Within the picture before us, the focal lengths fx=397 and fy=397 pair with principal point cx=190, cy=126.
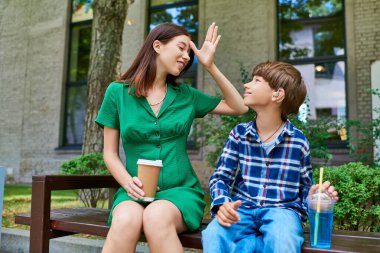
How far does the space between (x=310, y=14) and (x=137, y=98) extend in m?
7.88

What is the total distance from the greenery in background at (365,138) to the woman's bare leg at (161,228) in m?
6.05

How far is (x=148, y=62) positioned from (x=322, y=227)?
4.46 feet

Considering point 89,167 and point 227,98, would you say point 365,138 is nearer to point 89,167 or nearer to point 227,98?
point 89,167

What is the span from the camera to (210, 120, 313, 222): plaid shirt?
197cm

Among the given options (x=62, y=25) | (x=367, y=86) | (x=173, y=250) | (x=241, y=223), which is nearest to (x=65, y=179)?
(x=173, y=250)

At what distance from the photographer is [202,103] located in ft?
8.15

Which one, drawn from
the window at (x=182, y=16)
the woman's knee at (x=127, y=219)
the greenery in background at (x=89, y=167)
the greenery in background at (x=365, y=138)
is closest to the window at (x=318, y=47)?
the greenery in background at (x=365, y=138)

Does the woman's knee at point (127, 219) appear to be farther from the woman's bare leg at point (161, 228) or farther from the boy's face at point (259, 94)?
the boy's face at point (259, 94)

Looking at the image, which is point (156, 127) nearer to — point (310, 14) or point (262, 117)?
point (262, 117)

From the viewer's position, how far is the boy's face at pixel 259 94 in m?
2.03

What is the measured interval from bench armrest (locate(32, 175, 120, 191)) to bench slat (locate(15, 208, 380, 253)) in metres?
0.20

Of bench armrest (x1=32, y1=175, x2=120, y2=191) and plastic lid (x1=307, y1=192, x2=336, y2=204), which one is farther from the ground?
plastic lid (x1=307, y1=192, x2=336, y2=204)

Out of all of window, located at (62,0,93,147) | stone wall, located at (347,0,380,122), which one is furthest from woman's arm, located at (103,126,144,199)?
window, located at (62,0,93,147)

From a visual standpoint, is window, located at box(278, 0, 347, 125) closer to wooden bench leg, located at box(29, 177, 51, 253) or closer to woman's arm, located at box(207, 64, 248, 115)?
woman's arm, located at box(207, 64, 248, 115)
